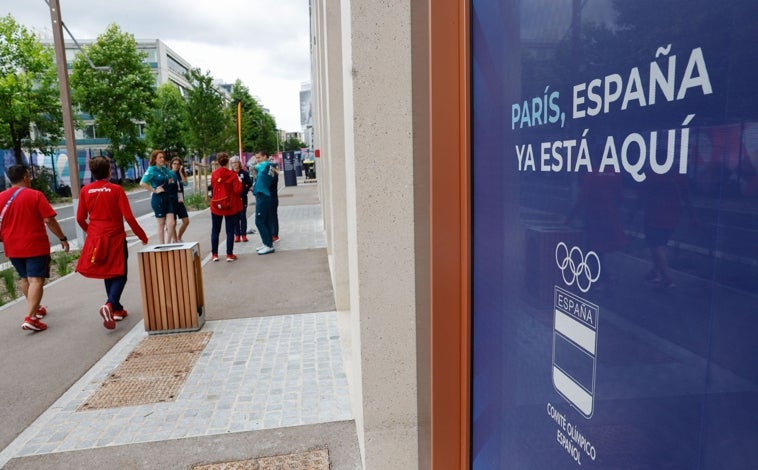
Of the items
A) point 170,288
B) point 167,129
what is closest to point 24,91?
point 167,129

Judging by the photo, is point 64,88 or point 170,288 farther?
point 64,88

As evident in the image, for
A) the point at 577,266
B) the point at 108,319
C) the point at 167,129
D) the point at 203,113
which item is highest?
the point at 167,129

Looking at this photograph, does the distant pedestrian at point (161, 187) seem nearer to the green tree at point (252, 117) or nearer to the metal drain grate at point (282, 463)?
the metal drain grate at point (282, 463)

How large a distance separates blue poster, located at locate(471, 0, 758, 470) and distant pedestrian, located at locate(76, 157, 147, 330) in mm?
5816

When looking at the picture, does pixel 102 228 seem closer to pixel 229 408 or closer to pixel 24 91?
pixel 229 408

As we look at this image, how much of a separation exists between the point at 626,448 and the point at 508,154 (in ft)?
2.71

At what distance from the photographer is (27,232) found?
21.5 feet

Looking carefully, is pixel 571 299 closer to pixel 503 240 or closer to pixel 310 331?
pixel 503 240

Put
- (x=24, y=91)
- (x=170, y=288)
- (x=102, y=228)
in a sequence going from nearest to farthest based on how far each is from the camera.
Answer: (x=170, y=288)
(x=102, y=228)
(x=24, y=91)

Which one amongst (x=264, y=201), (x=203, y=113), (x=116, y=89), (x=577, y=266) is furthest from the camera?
(x=116, y=89)

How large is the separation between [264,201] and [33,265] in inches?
181

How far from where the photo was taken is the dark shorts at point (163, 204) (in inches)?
403

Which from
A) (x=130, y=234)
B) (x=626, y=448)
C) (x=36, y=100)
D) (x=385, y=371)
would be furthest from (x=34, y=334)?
(x=36, y=100)

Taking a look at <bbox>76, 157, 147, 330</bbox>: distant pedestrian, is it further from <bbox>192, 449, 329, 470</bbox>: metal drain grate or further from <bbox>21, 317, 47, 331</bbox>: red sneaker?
<bbox>192, 449, 329, 470</bbox>: metal drain grate
